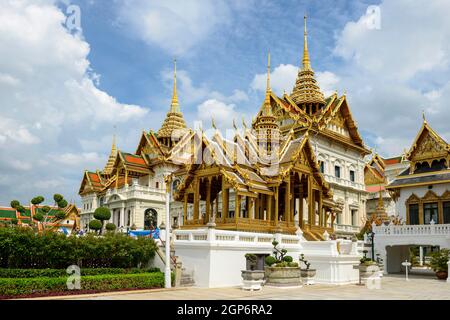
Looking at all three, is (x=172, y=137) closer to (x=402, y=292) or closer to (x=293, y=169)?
(x=293, y=169)

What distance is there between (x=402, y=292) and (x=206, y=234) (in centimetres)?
699

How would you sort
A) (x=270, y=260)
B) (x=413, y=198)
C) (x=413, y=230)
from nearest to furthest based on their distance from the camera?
(x=270, y=260) → (x=413, y=230) → (x=413, y=198)

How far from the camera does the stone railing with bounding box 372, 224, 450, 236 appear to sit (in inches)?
996

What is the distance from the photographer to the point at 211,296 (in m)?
13.8

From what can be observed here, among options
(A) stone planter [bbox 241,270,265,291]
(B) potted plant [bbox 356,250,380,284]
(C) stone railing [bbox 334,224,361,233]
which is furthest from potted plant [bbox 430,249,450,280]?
(C) stone railing [bbox 334,224,361,233]

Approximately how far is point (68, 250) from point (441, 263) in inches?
679

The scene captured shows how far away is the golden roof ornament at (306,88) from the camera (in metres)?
44.6

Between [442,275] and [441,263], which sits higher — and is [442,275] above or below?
below

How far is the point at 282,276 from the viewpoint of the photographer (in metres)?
16.3

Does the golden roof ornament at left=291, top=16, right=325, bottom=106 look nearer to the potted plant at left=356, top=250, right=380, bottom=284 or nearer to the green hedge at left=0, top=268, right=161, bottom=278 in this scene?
the potted plant at left=356, top=250, right=380, bottom=284

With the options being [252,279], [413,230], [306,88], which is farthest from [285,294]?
[306,88]

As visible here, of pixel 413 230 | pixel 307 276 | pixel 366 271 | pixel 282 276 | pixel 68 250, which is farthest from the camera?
pixel 413 230

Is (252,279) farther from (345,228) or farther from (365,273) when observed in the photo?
(345,228)
